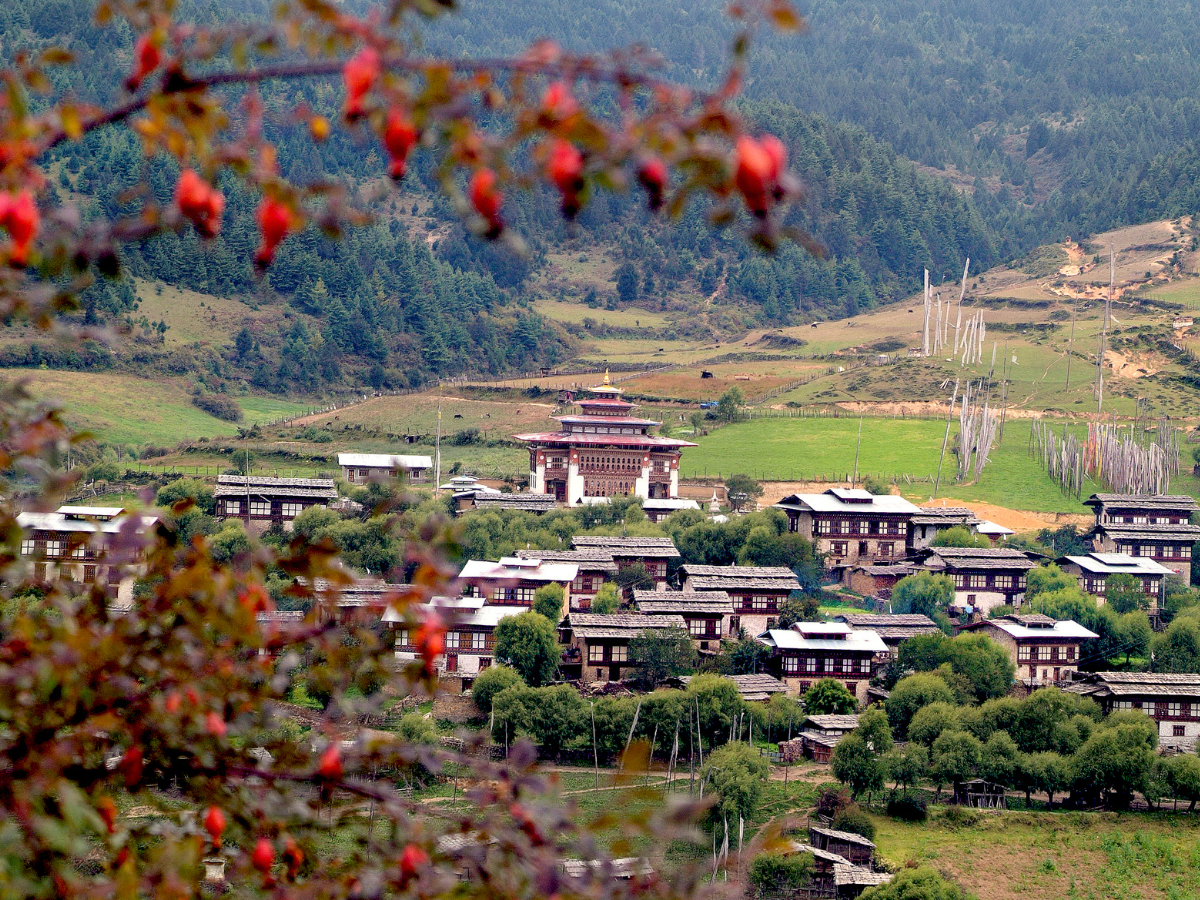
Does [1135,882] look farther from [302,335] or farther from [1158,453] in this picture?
[302,335]

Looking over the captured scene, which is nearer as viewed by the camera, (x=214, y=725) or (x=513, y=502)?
(x=214, y=725)

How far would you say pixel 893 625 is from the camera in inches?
2052

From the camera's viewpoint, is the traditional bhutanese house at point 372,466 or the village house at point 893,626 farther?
the traditional bhutanese house at point 372,466

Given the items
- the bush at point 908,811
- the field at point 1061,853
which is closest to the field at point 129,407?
the bush at point 908,811

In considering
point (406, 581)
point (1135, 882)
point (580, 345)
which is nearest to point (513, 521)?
point (406, 581)

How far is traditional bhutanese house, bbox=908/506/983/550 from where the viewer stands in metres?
64.5

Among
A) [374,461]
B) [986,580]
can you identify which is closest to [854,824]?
[986,580]

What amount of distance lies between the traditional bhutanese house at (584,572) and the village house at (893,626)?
8273 millimetres

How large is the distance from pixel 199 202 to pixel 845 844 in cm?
3254

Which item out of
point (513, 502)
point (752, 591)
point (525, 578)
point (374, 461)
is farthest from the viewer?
point (374, 461)

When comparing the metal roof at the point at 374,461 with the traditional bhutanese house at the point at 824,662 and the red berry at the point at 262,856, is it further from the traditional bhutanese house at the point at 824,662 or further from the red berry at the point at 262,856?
the red berry at the point at 262,856

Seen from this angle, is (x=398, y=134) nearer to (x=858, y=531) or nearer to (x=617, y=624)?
(x=617, y=624)

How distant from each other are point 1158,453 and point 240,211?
82.7m

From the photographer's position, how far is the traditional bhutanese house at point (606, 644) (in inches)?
1863
